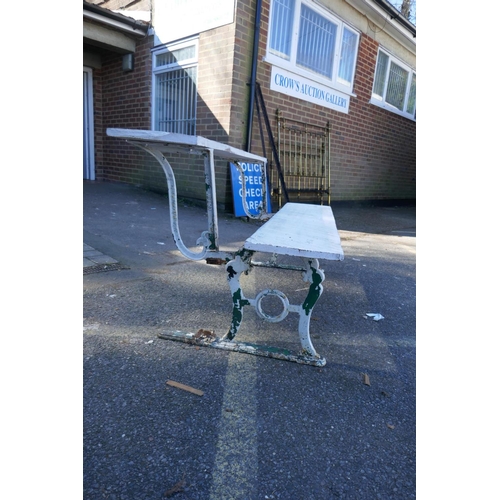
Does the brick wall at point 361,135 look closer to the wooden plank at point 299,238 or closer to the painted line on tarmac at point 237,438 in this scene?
the wooden plank at point 299,238

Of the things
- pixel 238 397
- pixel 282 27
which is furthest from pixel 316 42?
pixel 238 397

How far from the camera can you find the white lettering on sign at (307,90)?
6.74 m

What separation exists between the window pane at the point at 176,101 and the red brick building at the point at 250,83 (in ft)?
0.07

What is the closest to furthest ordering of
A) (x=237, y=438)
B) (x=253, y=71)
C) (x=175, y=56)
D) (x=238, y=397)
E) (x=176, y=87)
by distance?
1. (x=237, y=438)
2. (x=238, y=397)
3. (x=253, y=71)
4. (x=175, y=56)
5. (x=176, y=87)

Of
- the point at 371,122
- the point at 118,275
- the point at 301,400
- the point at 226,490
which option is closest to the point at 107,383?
the point at 226,490

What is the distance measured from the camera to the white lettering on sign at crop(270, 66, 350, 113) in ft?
22.1

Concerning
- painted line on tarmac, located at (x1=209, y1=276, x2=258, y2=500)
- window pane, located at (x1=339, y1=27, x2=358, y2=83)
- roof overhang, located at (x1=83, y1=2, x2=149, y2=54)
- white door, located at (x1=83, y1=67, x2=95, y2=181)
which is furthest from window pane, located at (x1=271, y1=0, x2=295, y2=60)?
painted line on tarmac, located at (x1=209, y1=276, x2=258, y2=500)

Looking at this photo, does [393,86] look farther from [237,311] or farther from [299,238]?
[237,311]

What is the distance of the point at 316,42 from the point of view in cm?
747

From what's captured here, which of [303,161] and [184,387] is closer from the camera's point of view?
[184,387]

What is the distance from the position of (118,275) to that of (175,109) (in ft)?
16.7

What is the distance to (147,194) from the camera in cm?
743

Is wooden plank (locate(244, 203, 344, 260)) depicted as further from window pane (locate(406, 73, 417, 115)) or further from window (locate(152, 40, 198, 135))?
window pane (locate(406, 73, 417, 115))

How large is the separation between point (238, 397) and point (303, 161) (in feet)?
22.5
